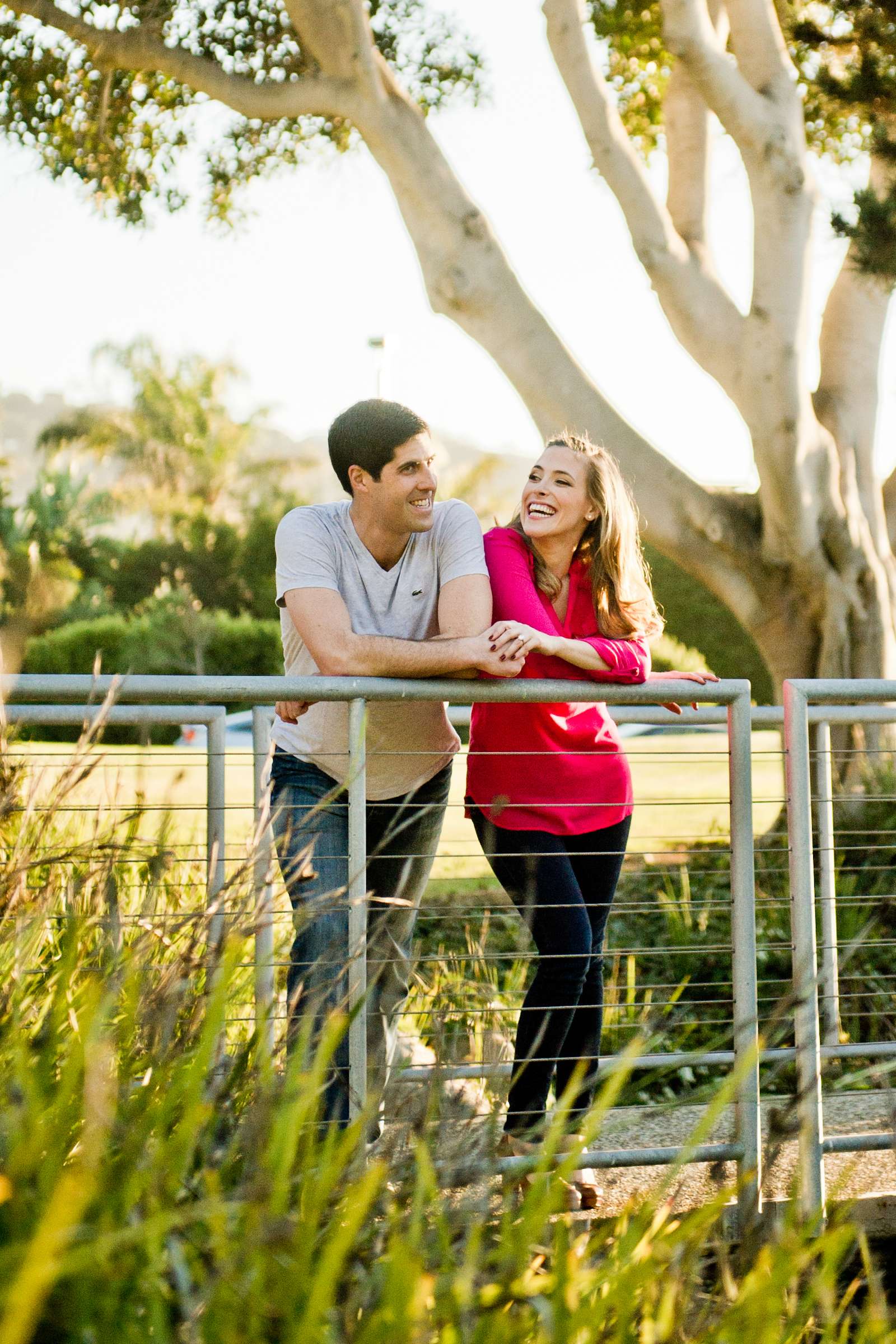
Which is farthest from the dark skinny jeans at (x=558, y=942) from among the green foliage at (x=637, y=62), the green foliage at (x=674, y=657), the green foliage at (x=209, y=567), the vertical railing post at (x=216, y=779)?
the green foliage at (x=209, y=567)

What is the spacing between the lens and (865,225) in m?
7.10

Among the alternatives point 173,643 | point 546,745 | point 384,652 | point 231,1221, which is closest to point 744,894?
point 546,745

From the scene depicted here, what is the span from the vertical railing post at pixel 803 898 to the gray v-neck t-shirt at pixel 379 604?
2.90 ft

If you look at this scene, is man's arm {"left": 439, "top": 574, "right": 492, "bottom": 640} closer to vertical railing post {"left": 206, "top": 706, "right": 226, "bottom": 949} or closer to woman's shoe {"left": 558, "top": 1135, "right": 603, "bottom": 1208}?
vertical railing post {"left": 206, "top": 706, "right": 226, "bottom": 949}

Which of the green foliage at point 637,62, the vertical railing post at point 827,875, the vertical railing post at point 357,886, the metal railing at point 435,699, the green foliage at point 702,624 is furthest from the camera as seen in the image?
the green foliage at point 702,624

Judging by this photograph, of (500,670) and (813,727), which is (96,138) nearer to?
(813,727)

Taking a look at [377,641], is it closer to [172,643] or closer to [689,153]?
[689,153]

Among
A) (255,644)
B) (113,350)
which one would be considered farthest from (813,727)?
(113,350)

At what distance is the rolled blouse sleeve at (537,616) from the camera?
3.35 m

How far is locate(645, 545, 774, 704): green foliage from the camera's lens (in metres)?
23.1

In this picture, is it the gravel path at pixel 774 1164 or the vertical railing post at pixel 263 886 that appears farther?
the gravel path at pixel 774 1164

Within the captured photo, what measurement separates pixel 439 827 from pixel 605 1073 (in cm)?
195

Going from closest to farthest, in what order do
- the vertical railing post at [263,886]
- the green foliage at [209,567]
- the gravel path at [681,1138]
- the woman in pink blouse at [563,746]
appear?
the gravel path at [681,1138]
the vertical railing post at [263,886]
the woman in pink blouse at [563,746]
the green foliage at [209,567]

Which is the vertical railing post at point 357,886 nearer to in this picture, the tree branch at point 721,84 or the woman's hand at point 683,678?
the woman's hand at point 683,678
